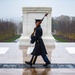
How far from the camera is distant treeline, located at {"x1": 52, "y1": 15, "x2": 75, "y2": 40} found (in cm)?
2307

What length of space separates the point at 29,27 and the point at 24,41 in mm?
721

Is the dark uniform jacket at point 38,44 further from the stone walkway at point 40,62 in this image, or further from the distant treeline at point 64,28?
the distant treeline at point 64,28

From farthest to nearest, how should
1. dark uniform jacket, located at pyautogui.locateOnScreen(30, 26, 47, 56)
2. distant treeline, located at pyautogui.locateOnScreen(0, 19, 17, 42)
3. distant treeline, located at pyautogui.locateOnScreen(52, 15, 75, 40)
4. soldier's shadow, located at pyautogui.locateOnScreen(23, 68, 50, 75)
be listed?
distant treeline, located at pyautogui.locateOnScreen(52, 15, 75, 40), distant treeline, located at pyautogui.locateOnScreen(0, 19, 17, 42), dark uniform jacket, located at pyautogui.locateOnScreen(30, 26, 47, 56), soldier's shadow, located at pyautogui.locateOnScreen(23, 68, 50, 75)

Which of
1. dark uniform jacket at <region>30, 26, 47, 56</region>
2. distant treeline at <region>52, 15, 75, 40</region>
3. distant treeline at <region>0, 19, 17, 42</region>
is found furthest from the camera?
distant treeline at <region>52, 15, 75, 40</region>

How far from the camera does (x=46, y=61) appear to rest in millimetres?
7906

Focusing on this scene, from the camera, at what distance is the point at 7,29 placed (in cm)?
2252

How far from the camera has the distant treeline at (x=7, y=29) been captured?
2242cm

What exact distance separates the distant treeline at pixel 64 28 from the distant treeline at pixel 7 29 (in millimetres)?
3188

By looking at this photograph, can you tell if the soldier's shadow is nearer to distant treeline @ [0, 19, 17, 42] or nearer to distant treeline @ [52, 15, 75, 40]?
distant treeline @ [0, 19, 17, 42]

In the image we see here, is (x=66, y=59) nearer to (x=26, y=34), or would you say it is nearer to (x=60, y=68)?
(x=60, y=68)

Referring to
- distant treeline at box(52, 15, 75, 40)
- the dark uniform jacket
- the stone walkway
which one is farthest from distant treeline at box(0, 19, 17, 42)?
the dark uniform jacket

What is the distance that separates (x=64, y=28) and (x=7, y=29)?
462 centimetres

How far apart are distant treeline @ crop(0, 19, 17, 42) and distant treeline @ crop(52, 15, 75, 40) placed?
3.19 metres

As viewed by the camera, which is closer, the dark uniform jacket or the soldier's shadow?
the soldier's shadow
